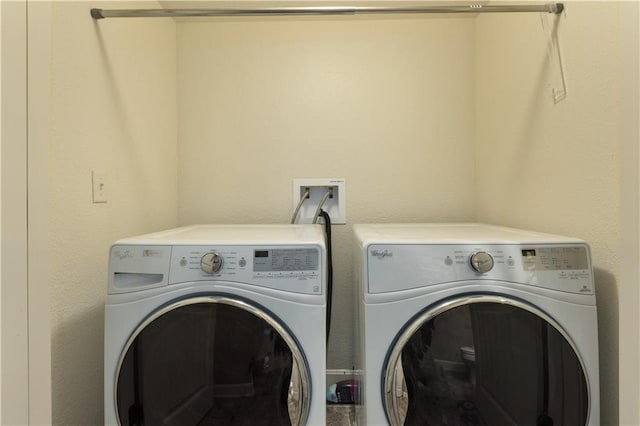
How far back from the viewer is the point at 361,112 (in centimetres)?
156

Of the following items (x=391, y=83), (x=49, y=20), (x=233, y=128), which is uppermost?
(x=391, y=83)

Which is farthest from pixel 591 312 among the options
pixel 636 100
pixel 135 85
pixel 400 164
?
pixel 135 85

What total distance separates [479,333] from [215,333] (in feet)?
2.26

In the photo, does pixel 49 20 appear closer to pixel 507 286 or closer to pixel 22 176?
pixel 22 176

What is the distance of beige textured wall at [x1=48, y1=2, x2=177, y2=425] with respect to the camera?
89 centimetres

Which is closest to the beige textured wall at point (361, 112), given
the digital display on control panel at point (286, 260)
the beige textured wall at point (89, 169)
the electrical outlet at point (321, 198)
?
the electrical outlet at point (321, 198)

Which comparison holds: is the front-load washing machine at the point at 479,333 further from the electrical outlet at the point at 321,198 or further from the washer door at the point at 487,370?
the electrical outlet at the point at 321,198

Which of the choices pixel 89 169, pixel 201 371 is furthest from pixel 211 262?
pixel 89 169

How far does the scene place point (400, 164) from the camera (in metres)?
1.56

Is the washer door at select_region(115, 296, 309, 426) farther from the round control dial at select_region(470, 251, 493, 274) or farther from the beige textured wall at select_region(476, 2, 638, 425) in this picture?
the beige textured wall at select_region(476, 2, 638, 425)

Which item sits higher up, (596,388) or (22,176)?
(22,176)

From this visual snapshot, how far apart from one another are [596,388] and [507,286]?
33 centimetres

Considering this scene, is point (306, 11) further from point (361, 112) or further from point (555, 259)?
point (555, 259)

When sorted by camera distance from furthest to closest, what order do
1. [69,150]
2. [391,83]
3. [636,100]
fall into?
[391,83] < [69,150] < [636,100]
